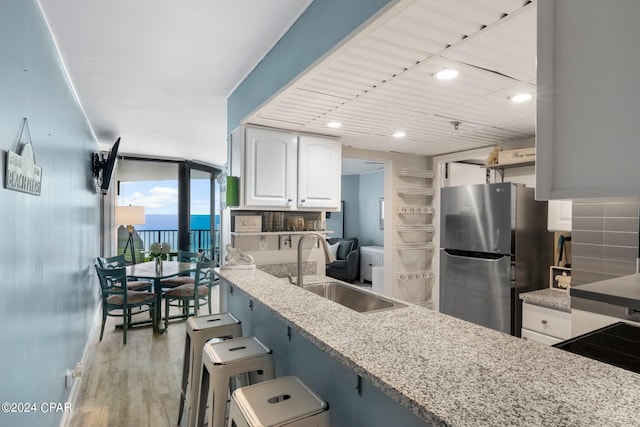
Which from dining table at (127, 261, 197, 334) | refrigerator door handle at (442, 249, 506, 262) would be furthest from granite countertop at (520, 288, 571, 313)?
dining table at (127, 261, 197, 334)

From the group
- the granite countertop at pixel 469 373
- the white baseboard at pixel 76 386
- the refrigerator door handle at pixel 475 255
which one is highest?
the refrigerator door handle at pixel 475 255

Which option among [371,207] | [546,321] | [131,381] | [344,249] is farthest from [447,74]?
[371,207]

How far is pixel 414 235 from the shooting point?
4.39 m

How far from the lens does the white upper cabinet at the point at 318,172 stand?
3.17m

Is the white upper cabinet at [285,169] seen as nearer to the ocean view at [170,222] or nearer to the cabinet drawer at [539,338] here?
the cabinet drawer at [539,338]

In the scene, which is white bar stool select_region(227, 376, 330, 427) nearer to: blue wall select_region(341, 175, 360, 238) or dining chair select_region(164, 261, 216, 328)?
dining chair select_region(164, 261, 216, 328)

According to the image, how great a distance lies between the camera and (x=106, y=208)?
5.75 m

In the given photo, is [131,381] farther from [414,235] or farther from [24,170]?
[414,235]

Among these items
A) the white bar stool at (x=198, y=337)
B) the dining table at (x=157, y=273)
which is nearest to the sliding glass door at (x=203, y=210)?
the dining table at (x=157, y=273)

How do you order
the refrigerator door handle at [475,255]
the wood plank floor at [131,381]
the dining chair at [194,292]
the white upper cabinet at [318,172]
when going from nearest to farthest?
the wood plank floor at [131,381] < the refrigerator door handle at [475,255] < the white upper cabinet at [318,172] < the dining chair at [194,292]

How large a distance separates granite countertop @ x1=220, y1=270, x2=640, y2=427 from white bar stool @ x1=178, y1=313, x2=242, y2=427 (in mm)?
868

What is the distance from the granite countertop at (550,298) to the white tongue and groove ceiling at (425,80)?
4.57 feet

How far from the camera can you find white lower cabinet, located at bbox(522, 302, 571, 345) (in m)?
2.54

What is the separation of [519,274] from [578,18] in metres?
2.61
